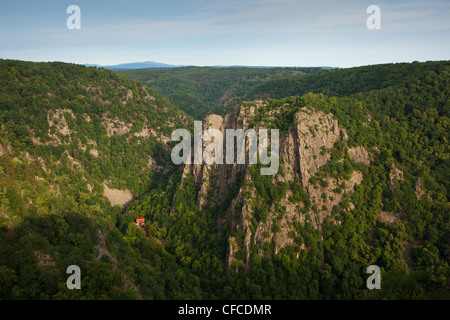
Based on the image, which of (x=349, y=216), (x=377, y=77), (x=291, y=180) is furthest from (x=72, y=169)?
(x=377, y=77)

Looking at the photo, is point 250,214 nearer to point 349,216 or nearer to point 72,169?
point 349,216

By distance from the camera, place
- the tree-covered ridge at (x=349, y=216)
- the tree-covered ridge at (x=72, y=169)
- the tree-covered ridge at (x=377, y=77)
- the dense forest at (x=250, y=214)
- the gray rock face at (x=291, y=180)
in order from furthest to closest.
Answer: the tree-covered ridge at (x=377, y=77) < the gray rock face at (x=291, y=180) < the tree-covered ridge at (x=349, y=216) < the dense forest at (x=250, y=214) < the tree-covered ridge at (x=72, y=169)

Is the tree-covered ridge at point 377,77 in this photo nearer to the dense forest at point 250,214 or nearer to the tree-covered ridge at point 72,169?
the dense forest at point 250,214

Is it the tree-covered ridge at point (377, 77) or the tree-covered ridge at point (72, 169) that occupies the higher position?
the tree-covered ridge at point (377, 77)

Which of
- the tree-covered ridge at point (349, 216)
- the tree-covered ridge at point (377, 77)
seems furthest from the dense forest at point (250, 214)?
the tree-covered ridge at point (377, 77)

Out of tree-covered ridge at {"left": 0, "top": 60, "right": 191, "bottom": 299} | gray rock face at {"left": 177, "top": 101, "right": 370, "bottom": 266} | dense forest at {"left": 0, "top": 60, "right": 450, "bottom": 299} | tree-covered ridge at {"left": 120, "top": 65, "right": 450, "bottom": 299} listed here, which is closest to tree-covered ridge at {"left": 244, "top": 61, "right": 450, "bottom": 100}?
dense forest at {"left": 0, "top": 60, "right": 450, "bottom": 299}

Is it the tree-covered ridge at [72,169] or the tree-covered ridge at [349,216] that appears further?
the tree-covered ridge at [349,216]
